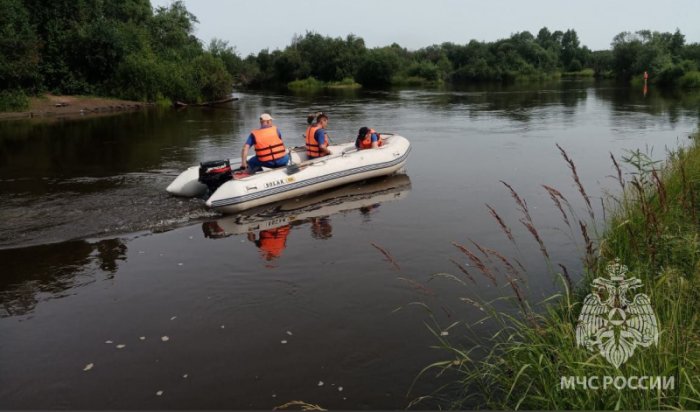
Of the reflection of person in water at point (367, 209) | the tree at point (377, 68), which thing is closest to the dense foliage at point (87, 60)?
the reflection of person in water at point (367, 209)

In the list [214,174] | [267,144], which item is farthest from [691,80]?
[214,174]

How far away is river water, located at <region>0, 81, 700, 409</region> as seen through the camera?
169 inches

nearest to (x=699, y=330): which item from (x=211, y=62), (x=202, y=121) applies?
(x=202, y=121)

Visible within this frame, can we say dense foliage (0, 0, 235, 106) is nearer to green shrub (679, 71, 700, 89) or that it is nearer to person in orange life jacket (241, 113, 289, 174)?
person in orange life jacket (241, 113, 289, 174)

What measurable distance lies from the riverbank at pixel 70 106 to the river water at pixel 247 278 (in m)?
13.6

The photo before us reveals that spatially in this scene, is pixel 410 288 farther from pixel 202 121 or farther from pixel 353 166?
pixel 202 121

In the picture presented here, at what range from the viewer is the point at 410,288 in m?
5.89

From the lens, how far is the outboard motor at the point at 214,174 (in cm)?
879

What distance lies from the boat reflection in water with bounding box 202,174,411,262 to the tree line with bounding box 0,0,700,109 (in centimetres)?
2191

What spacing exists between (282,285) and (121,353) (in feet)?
Answer: 6.04

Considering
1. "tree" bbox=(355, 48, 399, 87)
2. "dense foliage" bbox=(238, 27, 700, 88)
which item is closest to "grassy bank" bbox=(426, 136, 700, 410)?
"dense foliage" bbox=(238, 27, 700, 88)

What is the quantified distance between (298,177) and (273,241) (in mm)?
1987

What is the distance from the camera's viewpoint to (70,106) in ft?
91.3

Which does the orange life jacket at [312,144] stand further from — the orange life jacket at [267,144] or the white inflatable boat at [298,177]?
the orange life jacket at [267,144]
